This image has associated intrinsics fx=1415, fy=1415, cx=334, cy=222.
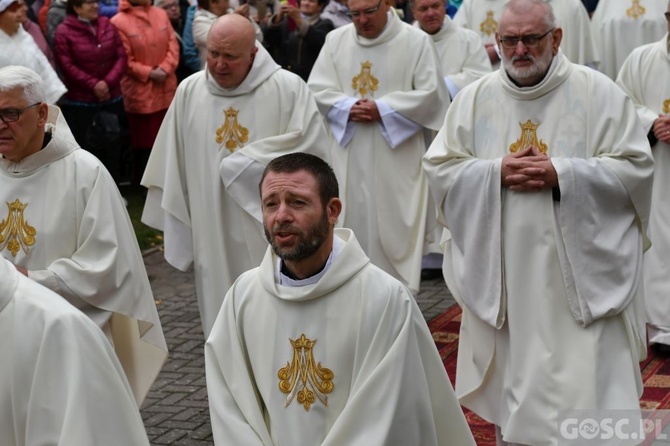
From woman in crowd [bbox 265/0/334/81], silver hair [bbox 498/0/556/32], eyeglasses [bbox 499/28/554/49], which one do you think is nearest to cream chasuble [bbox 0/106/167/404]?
eyeglasses [bbox 499/28/554/49]

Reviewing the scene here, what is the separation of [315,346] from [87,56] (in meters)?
8.00

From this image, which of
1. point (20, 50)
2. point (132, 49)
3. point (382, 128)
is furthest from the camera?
point (132, 49)

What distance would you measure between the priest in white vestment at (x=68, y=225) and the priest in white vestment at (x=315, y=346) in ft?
5.19

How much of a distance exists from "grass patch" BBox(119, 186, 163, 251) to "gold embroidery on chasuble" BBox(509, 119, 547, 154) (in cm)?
575

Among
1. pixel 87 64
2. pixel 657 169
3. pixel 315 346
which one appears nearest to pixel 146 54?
pixel 87 64

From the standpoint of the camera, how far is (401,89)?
970cm

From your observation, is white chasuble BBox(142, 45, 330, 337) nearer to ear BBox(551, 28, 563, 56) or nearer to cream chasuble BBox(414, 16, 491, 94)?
ear BBox(551, 28, 563, 56)

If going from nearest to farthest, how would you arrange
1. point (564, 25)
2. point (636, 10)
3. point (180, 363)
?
1. point (180, 363)
2. point (636, 10)
3. point (564, 25)

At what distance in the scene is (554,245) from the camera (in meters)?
6.58

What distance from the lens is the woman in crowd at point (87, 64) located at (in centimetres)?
1216

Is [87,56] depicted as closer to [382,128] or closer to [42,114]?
[382,128]

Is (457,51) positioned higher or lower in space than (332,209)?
lower

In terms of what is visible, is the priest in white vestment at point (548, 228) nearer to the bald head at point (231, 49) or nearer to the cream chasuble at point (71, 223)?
the cream chasuble at point (71, 223)

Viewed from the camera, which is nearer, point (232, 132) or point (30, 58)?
point (232, 132)
